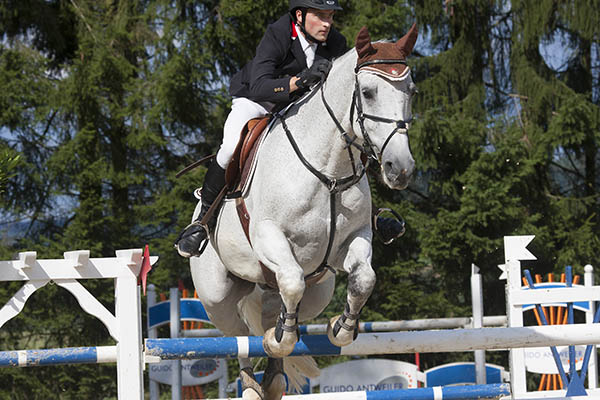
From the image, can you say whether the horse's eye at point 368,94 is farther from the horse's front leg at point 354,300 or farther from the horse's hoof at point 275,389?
the horse's hoof at point 275,389

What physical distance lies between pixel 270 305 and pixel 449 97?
6601 millimetres

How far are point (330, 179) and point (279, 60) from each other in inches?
25.9

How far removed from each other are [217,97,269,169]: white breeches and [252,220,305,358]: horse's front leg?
2.21 feet

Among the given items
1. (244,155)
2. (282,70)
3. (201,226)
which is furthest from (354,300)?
(282,70)

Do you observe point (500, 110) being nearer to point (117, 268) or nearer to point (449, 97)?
point (449, 97)

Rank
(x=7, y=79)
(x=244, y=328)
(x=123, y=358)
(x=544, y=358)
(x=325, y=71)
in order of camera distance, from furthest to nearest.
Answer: (x=7, y=79) → (x=544, y=358) → (x=244, y=328) → (x=325, y=71) → (x=123, y=358)

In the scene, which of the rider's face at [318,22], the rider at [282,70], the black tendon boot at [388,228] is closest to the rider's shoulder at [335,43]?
the rider at [282,70]

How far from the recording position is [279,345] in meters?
2.86

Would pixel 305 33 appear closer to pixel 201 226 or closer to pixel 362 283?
pixel 201 226

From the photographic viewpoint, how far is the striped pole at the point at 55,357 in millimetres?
2852

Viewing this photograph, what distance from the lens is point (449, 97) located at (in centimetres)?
962

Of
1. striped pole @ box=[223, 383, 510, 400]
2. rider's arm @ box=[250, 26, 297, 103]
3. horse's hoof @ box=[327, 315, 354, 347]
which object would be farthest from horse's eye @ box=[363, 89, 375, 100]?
striped pole @ box=[223, 383, 510, 400]

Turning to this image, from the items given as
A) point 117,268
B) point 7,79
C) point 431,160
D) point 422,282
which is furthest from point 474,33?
point 117,268

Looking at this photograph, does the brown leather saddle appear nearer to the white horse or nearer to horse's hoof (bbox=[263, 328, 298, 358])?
the white horse
